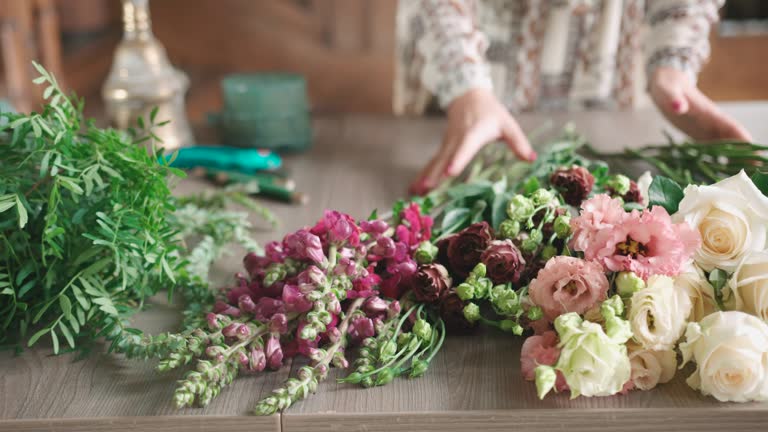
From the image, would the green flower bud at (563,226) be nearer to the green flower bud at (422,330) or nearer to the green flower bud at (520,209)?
the green flower bud at (520,209)

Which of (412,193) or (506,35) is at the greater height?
(506,35)

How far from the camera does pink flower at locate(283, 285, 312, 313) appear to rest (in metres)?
0.63

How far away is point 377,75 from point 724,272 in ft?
9.81

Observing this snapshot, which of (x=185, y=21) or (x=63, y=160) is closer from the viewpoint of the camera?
(x=63, y=160)

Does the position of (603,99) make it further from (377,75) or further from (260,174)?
(377,75)

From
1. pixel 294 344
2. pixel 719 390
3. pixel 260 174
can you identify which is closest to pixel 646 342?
pixel 719 390

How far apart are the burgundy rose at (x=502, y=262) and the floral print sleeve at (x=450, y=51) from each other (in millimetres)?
596

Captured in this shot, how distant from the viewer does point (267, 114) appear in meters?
1.28

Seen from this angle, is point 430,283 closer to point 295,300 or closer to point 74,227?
point 295,300

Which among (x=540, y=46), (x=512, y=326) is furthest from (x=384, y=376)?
(x=540, y=46)

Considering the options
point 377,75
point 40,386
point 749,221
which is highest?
point 749,221

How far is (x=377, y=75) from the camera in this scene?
3.52 metres

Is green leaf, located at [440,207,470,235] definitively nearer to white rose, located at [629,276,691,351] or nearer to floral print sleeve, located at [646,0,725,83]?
white rose, located at [629,276,691,351]

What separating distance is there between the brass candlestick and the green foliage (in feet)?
1.55
